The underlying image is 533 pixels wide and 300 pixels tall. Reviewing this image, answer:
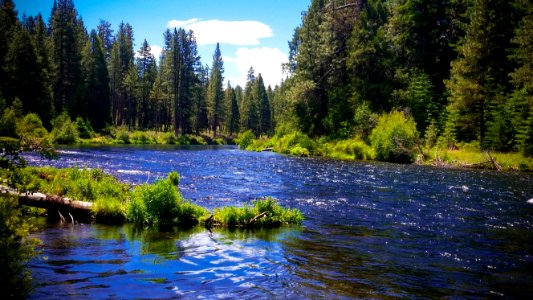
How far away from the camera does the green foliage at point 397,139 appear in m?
44.6

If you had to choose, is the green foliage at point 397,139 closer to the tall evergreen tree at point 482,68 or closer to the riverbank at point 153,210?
the tall evergreen tree at point 482,68

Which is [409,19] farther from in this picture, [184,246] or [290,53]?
[184,246]

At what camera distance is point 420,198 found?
21156 mm

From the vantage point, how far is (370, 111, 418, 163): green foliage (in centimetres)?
4456

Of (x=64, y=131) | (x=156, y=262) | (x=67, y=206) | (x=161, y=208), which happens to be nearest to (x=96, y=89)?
(x=64, y=131)

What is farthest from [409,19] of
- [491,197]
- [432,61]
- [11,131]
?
[11,131]

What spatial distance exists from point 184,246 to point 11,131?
35893mm

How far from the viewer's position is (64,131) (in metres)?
60.2

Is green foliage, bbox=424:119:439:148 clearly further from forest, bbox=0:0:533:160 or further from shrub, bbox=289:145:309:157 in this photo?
shrub, bbox=289:145:309:157

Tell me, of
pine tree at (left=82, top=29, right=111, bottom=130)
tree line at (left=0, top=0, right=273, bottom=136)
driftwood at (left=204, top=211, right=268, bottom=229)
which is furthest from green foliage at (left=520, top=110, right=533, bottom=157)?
pine tree at (left=82, top=29, right=111, bottom=130)

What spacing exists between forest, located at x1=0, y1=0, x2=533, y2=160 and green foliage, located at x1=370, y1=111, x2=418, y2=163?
0.35 meters

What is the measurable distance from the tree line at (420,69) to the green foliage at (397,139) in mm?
3695

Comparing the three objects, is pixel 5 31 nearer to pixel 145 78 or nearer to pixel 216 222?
pixel 145 78

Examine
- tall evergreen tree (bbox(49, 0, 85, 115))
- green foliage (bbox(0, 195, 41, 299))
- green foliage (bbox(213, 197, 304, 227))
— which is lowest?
green foliage (bbox(213, 197, 304, 227))
